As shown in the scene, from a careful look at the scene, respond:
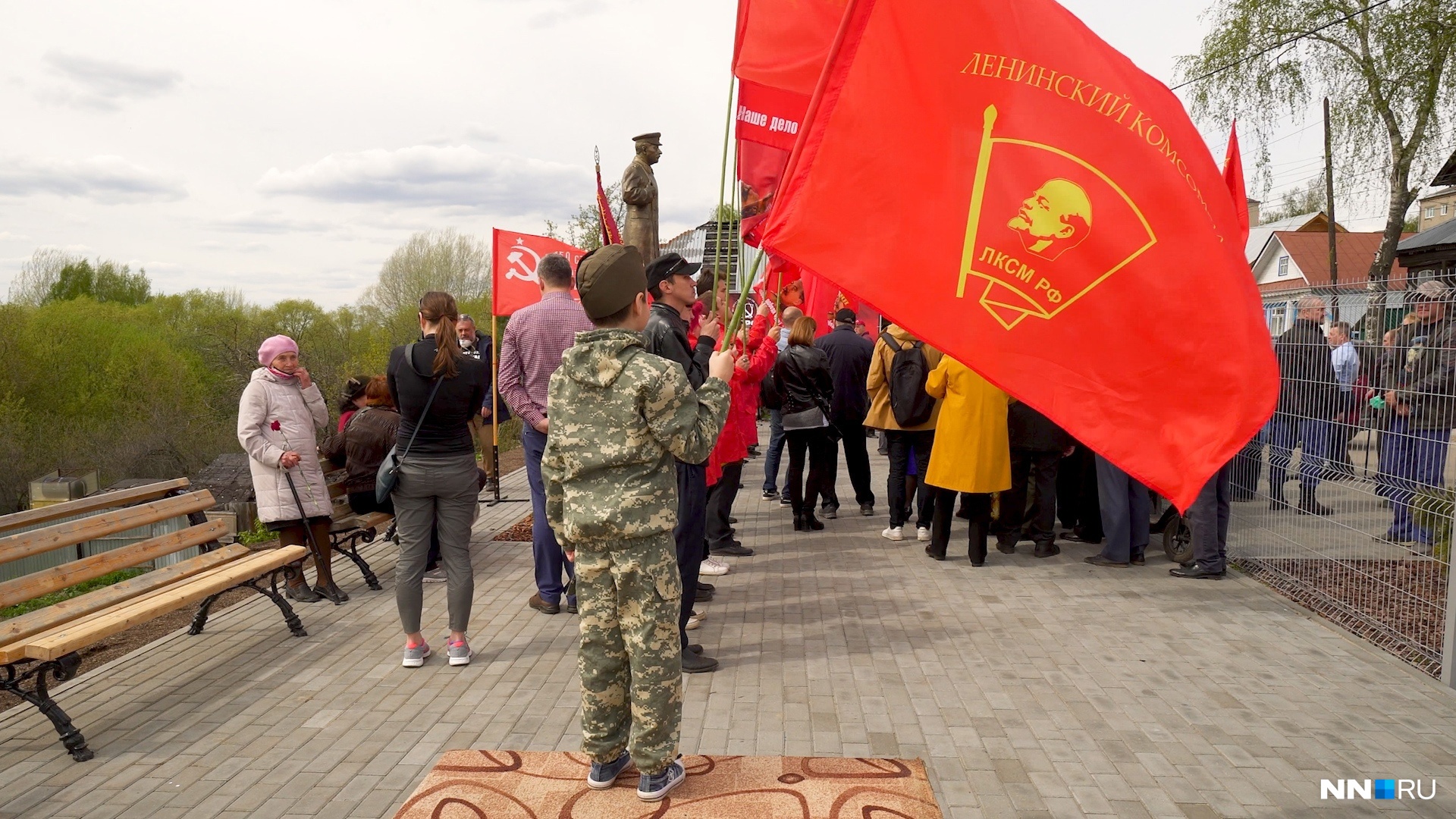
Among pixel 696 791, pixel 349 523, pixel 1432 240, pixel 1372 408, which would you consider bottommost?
pixel 696 791

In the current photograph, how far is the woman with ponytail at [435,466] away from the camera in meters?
5.26

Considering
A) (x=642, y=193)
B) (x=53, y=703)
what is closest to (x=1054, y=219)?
(x=53, y=703)

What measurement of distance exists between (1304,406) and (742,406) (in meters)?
4.02

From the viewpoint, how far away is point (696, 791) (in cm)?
379

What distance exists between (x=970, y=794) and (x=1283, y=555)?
179 inches

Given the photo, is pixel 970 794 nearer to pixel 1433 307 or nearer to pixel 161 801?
pixel 161 801

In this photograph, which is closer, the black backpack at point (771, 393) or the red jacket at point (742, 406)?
the red jacket at point (742, 406)

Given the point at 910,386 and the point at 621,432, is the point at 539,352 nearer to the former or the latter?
the point at 621,432

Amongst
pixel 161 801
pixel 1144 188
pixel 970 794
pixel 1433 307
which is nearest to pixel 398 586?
pixel 161 801

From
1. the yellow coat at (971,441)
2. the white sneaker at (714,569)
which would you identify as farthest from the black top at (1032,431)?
the white sneaker at (714,569)

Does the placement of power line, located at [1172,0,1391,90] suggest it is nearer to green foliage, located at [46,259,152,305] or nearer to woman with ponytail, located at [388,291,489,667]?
woman with ponytail, located at [388,291,489,667]

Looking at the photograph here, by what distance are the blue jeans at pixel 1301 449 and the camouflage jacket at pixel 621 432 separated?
489cm

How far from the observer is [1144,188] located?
3152 millimetres

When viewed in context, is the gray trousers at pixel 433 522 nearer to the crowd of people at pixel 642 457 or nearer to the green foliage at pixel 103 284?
the crowd of people at pixel 642 457
